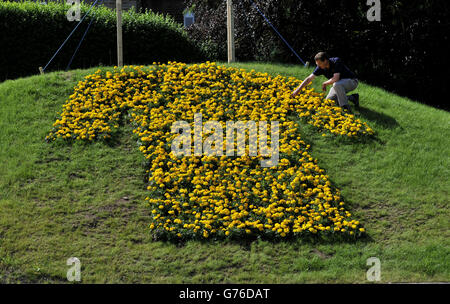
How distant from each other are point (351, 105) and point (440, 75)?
4.47 meters

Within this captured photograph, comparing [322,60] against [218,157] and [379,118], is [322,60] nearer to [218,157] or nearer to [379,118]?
[379,118]

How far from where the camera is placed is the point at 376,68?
12375 mm

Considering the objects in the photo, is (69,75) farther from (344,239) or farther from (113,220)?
(344,239)

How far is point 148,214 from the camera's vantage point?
20.6ft

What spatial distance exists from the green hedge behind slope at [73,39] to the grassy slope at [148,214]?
8.97 feet

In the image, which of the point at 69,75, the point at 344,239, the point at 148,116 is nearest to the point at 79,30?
the point at 69,75

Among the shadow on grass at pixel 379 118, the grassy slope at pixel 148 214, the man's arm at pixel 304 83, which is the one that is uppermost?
the man's arm at pixel 304 83

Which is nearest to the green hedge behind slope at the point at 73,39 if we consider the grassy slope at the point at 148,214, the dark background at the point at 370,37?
the dark background at the point at 370,37

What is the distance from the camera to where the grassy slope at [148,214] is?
530 centimetres

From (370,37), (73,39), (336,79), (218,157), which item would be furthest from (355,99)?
(73,39)

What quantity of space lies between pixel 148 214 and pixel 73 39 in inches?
274

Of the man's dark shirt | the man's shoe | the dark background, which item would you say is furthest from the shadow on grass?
the dark background

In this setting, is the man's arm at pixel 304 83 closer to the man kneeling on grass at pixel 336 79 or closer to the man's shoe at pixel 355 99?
the man kneeling on grass at pixel 336 79
